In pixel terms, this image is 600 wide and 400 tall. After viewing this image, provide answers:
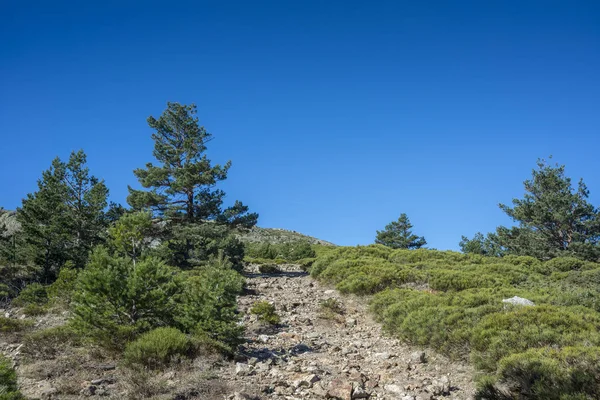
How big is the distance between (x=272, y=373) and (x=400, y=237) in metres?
37.9

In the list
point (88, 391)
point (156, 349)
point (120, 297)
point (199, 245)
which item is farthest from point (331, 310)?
point (199, 245)

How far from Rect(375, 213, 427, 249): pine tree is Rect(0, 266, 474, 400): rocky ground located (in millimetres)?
33334

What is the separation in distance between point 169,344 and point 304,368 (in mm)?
2597

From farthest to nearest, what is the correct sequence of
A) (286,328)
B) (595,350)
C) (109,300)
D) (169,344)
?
(286,328) < (109,300) < (169,344) < (595,350)

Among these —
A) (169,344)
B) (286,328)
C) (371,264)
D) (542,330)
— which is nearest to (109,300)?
(169,344)

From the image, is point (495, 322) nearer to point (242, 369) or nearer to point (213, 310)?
point (242, 369)

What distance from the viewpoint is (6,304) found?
41.8 feet

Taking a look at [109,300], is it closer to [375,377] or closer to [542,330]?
[375,377]

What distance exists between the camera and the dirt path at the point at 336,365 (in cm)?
602

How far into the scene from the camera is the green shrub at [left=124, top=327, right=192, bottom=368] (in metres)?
6.52

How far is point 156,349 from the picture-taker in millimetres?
6609

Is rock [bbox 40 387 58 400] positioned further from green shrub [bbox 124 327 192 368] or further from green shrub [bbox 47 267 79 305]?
green shrub [bbox 47 267 79 305]

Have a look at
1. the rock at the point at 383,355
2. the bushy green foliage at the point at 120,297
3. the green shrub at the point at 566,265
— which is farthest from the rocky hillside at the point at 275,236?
the bushy green foliage at the point at 120,297

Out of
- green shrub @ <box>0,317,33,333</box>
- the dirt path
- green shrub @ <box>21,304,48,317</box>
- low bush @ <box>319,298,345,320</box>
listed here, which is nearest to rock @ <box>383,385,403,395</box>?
the dirt path
